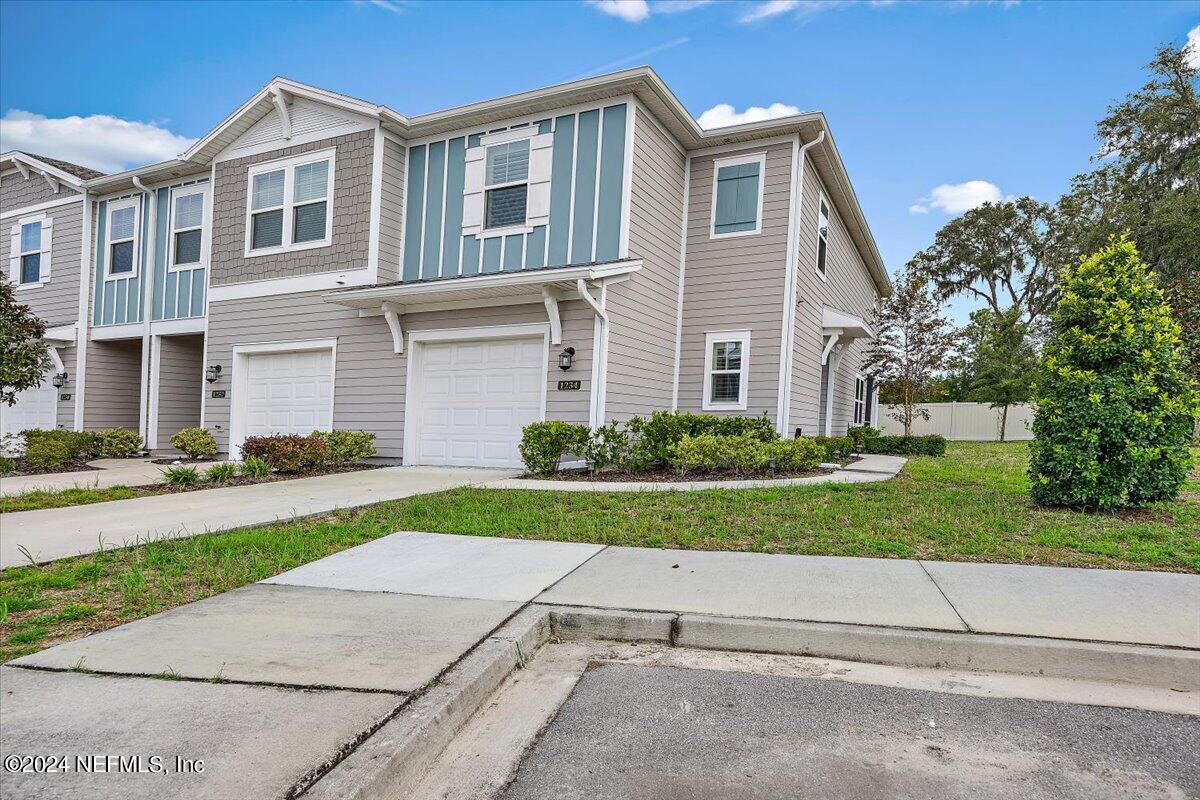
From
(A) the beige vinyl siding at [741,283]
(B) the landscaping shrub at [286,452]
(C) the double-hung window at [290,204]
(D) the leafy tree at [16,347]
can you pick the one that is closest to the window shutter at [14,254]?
(D) the leafy tree at [16,347]

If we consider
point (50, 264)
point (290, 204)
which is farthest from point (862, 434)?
point (50, 264)

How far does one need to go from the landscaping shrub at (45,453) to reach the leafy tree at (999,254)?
3274 cm

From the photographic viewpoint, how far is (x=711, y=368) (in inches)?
491

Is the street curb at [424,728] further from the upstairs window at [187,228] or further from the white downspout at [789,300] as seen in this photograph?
the upstairs window at [187,228]

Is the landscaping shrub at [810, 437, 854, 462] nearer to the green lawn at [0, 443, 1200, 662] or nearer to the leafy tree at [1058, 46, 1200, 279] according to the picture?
the green lawn at [0, 443, 1200, 662]

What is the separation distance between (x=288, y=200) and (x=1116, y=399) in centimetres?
1315

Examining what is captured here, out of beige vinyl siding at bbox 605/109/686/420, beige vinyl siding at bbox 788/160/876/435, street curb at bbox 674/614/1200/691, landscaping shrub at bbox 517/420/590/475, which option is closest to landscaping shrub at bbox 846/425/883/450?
beige vinyl siding at bbox 788/160/876/435

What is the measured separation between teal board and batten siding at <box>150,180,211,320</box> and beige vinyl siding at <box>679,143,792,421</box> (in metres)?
10.3

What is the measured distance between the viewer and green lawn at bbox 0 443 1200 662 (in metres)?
4.20

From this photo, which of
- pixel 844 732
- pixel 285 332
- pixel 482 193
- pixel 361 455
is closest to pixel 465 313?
pixel 482 193

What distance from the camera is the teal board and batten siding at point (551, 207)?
35.1 feet

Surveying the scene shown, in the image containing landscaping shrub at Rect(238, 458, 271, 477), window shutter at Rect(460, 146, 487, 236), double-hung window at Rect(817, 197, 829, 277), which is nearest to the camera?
landscaping shrub at Rect(238, 458, 271, 477)

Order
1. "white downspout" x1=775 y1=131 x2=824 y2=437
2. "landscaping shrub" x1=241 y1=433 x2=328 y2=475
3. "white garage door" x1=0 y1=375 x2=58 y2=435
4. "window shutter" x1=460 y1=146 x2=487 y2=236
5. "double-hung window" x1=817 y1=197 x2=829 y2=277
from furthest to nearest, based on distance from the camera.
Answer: "white garage door" x1=0 y1=375 x2=58 y2=435, "double-hung window" x1=817 y1=197 x2=829 y2=277, "white downspout" x1=775 y1=131 x2=824 y2=437, "window shutter" x1=460 y1=146 x2=487 y2=236, "landscaping shrub" x1=241 y1=433 x2=328 y2=475

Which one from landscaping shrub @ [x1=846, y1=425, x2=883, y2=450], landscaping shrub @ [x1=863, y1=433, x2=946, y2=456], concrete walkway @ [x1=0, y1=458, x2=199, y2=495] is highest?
landscaping shrub @ [x1=846, y1=425, x2=883, y2=450]
